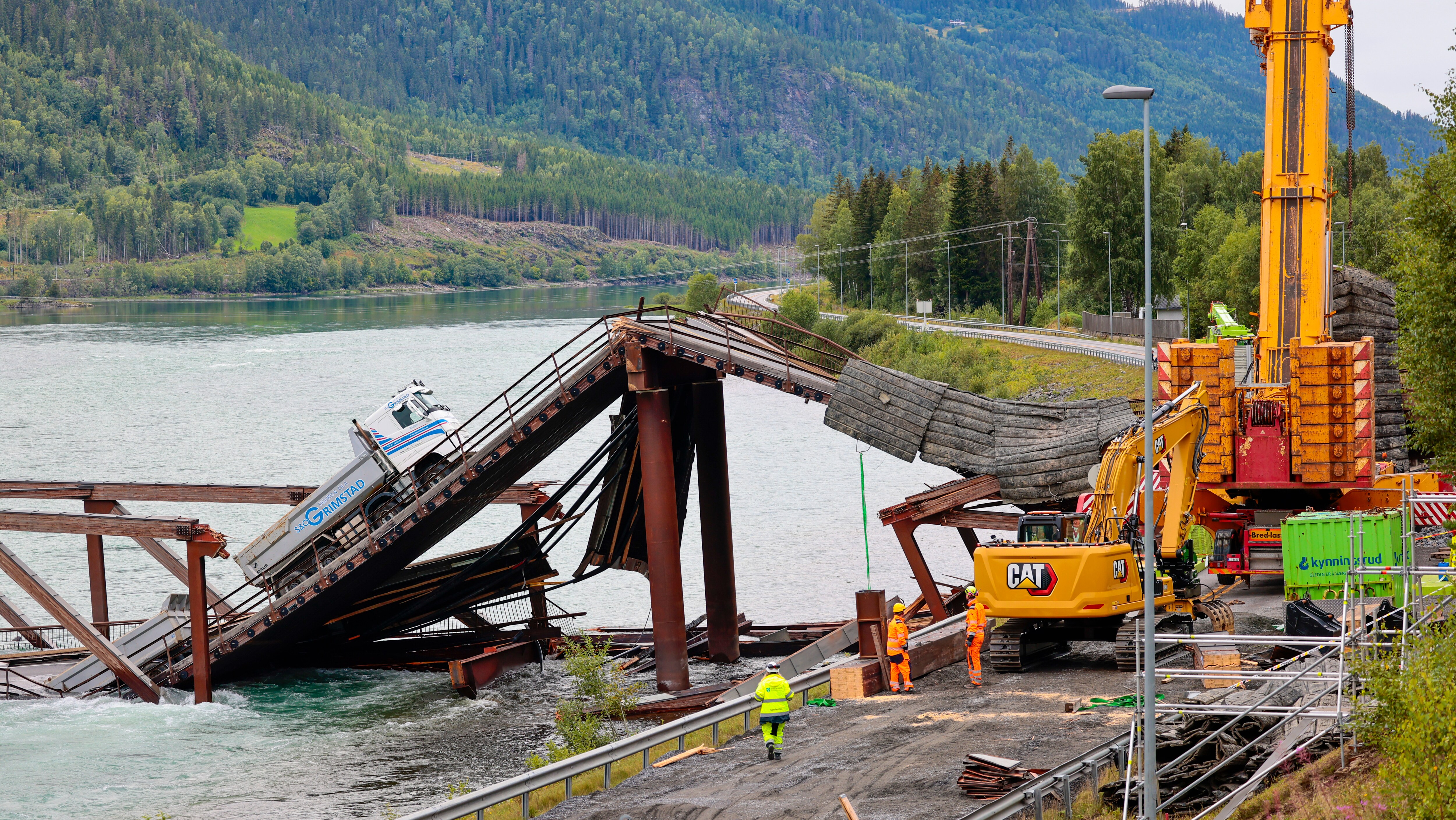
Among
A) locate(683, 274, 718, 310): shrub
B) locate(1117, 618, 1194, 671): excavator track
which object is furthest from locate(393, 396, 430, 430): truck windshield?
locate(683, 274, 718, 310): shrub

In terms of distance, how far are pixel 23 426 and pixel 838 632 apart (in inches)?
2763

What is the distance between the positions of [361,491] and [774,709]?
1387 cm

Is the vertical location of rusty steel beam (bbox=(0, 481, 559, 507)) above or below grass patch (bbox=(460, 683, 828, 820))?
above

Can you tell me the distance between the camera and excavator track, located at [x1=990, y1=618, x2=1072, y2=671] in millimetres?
23344

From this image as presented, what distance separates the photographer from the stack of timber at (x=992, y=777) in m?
16.7

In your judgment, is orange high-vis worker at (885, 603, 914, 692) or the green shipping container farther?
the green shipping container

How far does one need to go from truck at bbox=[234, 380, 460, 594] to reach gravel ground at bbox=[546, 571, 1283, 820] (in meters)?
11.7

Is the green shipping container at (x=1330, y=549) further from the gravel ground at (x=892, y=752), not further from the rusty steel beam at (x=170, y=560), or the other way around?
the rusty steel beam at (x=170, y=560)

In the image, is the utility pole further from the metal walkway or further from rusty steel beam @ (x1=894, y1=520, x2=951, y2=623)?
rusty steel beam @ (x1=894, y1=520, x2=951, y2=623)

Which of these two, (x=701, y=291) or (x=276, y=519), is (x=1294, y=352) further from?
(x=701, y=291)

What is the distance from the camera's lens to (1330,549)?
1094 inches

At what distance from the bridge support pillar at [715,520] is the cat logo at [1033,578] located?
31.6 ft

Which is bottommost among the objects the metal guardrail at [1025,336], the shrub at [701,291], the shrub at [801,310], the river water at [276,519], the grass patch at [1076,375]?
the river water at [276,519]

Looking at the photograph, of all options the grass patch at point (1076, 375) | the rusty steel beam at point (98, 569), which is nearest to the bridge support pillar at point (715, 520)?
the rusty steel beam at point (98, 569)
